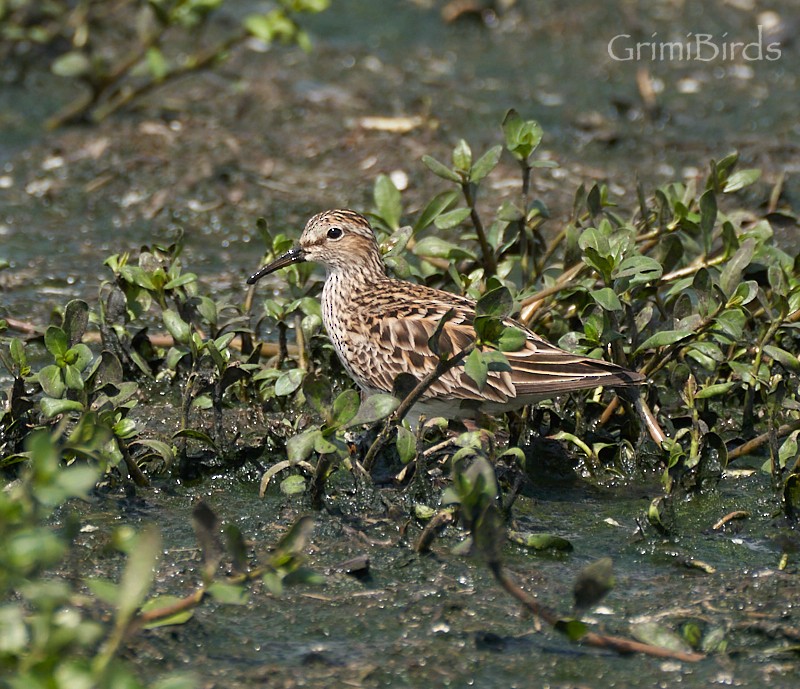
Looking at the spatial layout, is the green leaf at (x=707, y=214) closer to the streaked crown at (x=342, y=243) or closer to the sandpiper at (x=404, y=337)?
the sandpiper at (x=404, y=337)

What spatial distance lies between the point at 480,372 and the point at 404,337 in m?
1.38

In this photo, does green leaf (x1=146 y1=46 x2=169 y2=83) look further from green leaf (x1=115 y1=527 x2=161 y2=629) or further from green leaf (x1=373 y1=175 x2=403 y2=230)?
green leaf (x1=115 y1=527 x2=161 y2=629)

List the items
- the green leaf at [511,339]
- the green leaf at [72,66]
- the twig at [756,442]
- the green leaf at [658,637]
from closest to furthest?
the green leaf at [658,637] < the green leaf at [511,339] < the twig at [756,442] < the green leaf at [72,66]

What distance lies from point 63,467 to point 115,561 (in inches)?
22.2

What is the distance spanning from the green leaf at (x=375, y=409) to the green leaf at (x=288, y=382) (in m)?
0.70

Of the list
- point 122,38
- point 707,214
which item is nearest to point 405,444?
point 707,214

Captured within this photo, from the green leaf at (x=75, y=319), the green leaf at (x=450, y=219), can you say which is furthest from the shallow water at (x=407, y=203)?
the green leaf at (x=450, y=219)

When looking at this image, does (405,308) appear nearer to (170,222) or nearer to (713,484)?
(713,484)

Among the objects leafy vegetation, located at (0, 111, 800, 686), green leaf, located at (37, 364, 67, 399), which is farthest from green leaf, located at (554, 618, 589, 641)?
green leaf, located at (37, 364, 67, 399)

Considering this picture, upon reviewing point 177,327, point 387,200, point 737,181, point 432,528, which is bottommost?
point 432,528

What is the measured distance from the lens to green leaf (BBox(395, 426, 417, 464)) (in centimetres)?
480

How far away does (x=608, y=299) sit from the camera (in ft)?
16.8

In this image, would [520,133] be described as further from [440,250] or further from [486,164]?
[440,250]

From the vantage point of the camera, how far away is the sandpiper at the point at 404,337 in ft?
17.3
